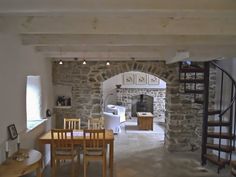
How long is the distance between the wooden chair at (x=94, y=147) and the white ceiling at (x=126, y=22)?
1.58 meters

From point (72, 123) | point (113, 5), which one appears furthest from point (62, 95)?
point (113, 5)

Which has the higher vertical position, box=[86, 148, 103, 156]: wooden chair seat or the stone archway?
the stone archway

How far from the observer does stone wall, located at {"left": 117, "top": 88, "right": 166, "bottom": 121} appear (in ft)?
37.7

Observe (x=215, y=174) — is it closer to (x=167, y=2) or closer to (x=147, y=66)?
(x=147, y=66)

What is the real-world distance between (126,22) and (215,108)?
4.79m

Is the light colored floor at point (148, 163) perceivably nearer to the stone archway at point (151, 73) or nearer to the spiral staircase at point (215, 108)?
the spiral staircase at point (215, 108)

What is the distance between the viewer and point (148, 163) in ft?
18.7

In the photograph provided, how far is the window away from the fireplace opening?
7073 mm

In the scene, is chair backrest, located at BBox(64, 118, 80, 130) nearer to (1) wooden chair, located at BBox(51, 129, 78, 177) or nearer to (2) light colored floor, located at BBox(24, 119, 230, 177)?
(2) light colored floor, located at BBox(24, 119, 230, 177)

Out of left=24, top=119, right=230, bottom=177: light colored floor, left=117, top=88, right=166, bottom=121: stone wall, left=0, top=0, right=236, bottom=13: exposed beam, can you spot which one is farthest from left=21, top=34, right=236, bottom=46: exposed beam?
left=117, top=88, right=166, bottom=121: stone wall

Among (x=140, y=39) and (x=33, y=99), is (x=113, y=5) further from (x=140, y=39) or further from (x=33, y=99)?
(x=33, y=99)

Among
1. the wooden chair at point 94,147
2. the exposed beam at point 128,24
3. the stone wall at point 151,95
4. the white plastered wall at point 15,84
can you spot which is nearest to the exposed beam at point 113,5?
the exposed beam at point 128,24

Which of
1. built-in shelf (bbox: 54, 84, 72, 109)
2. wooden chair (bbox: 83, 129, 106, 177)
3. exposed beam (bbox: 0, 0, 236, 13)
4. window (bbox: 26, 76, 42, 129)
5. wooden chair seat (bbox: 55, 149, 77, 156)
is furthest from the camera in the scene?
built-in shelf (bbox: 54, 84, 72, 109)

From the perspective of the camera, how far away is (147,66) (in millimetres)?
6777
